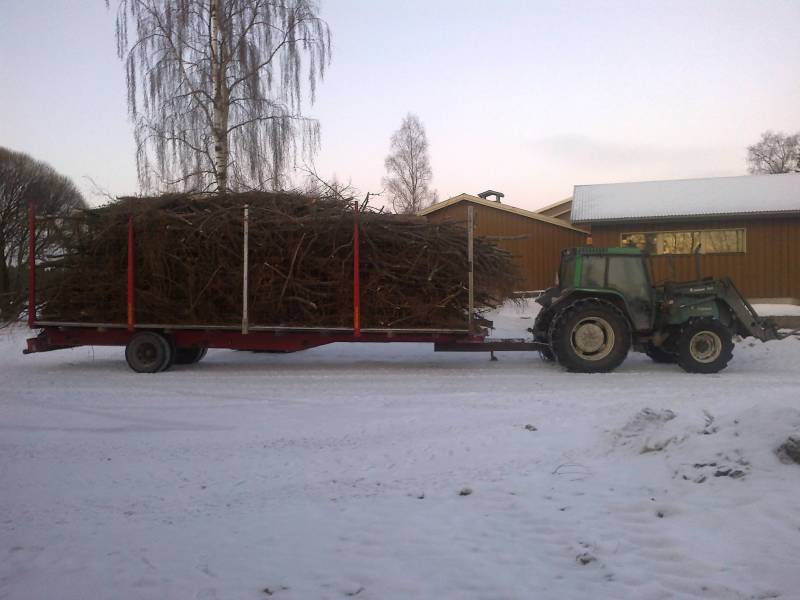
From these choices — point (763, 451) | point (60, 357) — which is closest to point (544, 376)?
point (763, 451)

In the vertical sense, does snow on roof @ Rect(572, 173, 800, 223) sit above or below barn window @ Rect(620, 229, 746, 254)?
above

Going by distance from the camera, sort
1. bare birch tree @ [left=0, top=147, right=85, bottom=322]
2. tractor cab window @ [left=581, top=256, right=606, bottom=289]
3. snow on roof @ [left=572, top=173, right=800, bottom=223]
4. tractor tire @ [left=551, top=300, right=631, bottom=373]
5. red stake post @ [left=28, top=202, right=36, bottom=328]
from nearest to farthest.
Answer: tractor tire @ [left=551, top=300, right=631, bottom=373]
tractor cab window @ [left=581, top=256, right=606, bottom=289]
red stake post @ [left=28, top=202, right=36, bottom=328]
snow on roof @ [left=572, top=173, right=800, bottom=223]
bare birch tree @ [left=0, top=147, right=85, bottom=322]

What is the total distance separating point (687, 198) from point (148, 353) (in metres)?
17.8

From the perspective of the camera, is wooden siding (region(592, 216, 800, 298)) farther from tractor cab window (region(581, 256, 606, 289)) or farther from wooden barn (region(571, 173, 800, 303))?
tractor cab window (region(581, 256, 606, 289))

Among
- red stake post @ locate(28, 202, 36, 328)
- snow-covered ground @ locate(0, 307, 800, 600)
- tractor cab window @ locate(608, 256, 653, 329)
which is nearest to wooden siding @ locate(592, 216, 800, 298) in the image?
tractor cab window @ locate(608, 256, 653, 329)

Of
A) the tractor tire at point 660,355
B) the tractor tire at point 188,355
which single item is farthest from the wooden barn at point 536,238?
the tractor tire at point 188,355

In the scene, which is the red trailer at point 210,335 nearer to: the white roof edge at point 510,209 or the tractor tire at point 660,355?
the tractor tire at point 660,355

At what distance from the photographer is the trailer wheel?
1064cm

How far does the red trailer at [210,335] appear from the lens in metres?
10.4

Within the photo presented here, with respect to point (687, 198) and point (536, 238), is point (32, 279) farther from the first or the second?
point (687, 198)

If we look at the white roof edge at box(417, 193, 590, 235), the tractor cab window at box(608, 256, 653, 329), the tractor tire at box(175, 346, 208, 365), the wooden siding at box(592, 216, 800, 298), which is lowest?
the tractor tire at box(175, 346, 208, 365)

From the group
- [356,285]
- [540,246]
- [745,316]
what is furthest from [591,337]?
[540,246]

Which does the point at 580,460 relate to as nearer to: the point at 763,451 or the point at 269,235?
the point at 763,451

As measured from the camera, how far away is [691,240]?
64.3 feet
